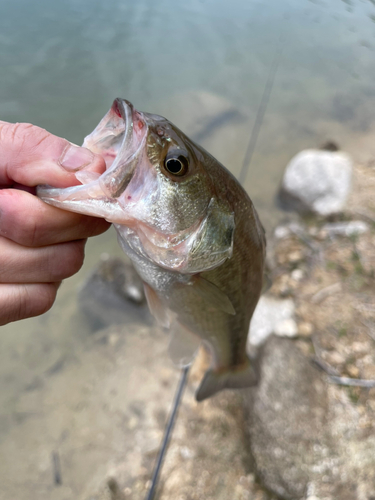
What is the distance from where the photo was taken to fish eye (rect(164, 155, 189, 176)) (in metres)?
1.17

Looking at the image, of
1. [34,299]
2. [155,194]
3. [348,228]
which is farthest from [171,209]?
[348,228]

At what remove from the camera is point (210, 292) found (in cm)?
144

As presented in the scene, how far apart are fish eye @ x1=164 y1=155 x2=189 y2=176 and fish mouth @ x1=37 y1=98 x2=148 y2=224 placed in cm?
10

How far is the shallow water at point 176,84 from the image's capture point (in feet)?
12.2

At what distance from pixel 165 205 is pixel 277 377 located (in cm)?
212

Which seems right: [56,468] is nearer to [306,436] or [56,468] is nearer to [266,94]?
[306,436]

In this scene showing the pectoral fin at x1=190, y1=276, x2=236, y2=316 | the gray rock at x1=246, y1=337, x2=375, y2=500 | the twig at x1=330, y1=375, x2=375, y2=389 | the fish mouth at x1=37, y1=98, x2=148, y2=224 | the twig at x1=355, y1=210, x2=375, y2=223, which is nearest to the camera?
the fish mouth at x1=37, y1=98, x2=148, y2=224

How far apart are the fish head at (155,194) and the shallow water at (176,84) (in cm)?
278

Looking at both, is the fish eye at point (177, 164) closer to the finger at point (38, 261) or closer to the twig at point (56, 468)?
the finger at point (38, 261)

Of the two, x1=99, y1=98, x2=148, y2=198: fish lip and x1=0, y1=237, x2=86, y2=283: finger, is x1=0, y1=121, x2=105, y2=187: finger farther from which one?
x1=0, y1=237, x2=86, y2=283: finger

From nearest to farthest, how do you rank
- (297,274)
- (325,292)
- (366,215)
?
(325,292)
(297,274)
(366,215)

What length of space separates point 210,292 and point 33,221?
0.74 m

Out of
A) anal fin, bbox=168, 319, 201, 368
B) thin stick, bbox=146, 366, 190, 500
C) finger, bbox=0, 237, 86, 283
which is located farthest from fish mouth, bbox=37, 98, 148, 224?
thin stick, bbox=146, 366, 190, 500

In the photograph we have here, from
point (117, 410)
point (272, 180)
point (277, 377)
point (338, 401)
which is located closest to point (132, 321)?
point (117, 410)
